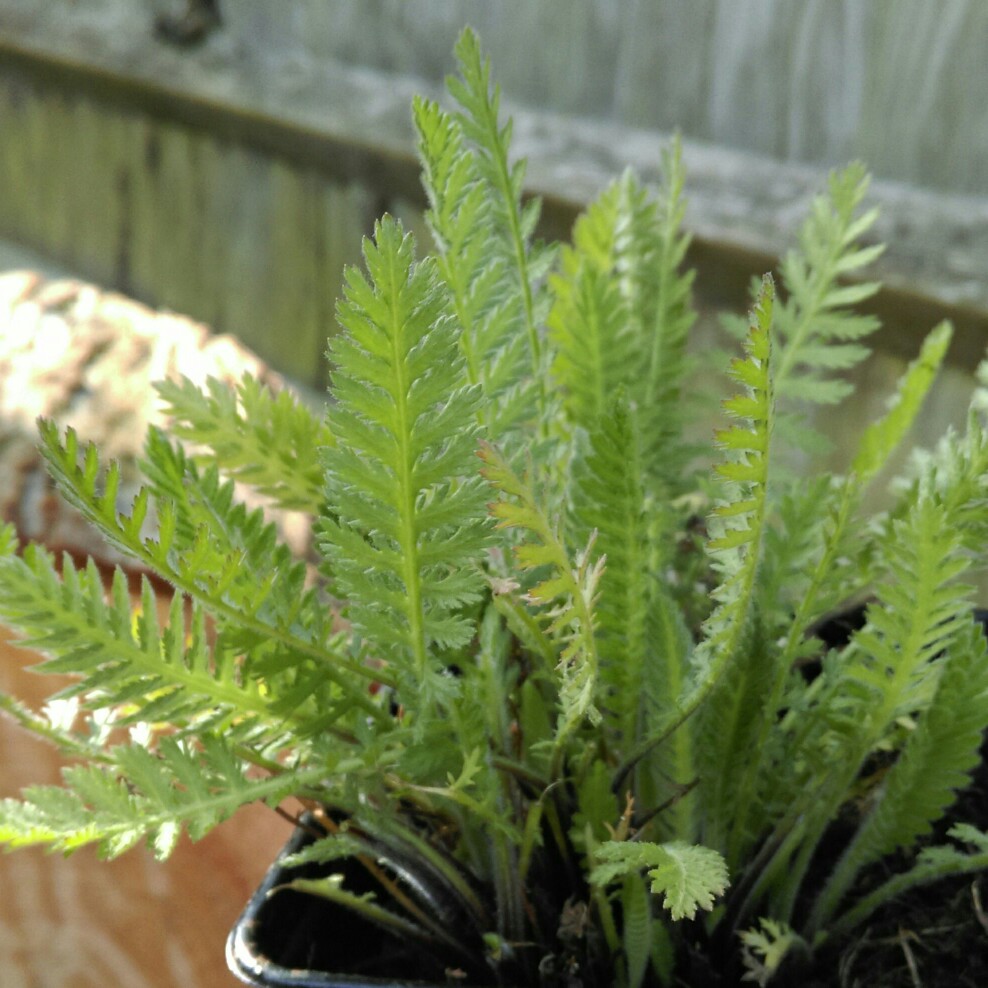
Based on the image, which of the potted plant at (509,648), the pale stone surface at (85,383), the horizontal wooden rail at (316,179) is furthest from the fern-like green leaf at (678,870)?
the horizontal wooden rail at (316,179)

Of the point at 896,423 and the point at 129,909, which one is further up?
the point at 896,423

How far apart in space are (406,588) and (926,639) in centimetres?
12

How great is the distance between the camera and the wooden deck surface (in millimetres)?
373

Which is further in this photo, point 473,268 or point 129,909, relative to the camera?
point 129,909

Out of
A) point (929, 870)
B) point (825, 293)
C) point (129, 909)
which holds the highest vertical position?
point (825, 293)

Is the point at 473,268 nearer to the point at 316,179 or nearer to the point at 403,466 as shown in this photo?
the point at 403,466

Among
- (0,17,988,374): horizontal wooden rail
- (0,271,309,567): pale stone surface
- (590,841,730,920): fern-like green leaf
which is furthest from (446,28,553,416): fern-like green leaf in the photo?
(0,17,988,374): horizontal wooden rail

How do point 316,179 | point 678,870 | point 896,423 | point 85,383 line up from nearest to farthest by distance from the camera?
point 678,870 → point 896,423 → point 85,383 → point 316,179

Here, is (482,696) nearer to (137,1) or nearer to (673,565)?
(673,565)

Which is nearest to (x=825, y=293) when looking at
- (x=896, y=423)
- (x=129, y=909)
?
Answer: (x=896, y=423)

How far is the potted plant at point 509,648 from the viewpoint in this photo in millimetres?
223

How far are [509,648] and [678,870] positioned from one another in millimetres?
105

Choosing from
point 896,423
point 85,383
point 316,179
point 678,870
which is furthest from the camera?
point 316,179

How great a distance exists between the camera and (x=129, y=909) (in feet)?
1.31
